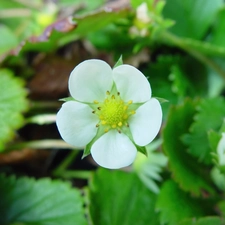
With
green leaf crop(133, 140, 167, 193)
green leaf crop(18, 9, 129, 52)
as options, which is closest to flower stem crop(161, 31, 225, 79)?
green leaf crop(18, 9, 129, 52)

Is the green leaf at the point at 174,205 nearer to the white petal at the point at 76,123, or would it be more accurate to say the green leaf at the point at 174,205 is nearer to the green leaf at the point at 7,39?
the white petal at the point at 76,123

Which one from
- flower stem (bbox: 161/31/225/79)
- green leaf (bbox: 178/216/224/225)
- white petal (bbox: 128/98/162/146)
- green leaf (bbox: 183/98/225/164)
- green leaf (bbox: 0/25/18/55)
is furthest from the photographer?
green leaf (bbox: 0/25/18/55)

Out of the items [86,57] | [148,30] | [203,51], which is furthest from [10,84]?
[203,51]

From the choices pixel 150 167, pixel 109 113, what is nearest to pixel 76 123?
pixel 109 113

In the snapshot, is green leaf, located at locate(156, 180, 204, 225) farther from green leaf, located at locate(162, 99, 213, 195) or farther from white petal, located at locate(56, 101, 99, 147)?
white petal, located at locate(56, 101, 99, 147)

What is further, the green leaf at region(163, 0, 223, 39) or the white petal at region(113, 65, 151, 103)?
the green leaf at region(163, 0, 223, 39)

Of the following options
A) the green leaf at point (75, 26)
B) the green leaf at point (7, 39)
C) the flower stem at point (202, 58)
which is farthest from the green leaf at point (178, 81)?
the green leaf at point (7, 39)
